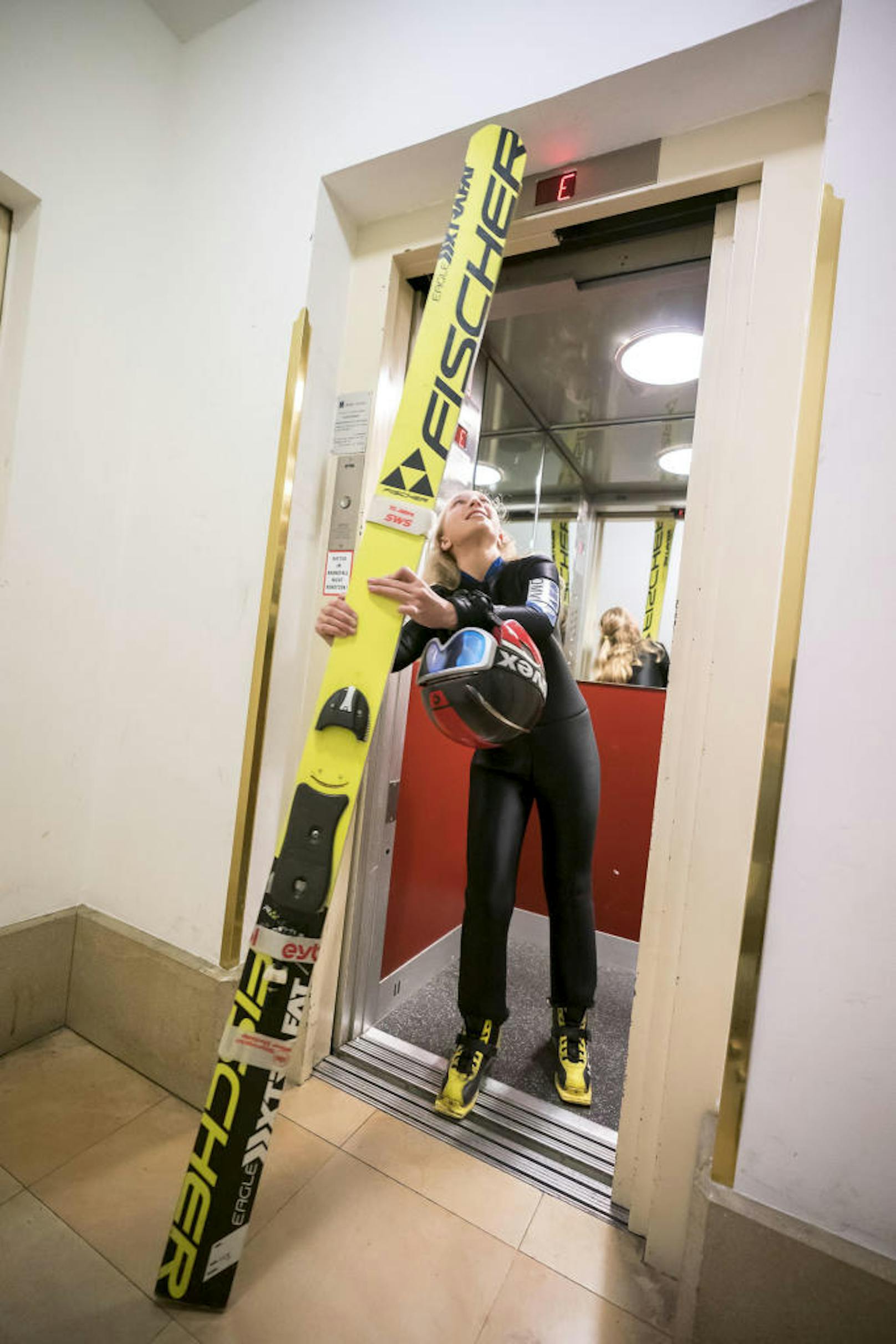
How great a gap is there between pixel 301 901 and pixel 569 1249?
918 millimetres

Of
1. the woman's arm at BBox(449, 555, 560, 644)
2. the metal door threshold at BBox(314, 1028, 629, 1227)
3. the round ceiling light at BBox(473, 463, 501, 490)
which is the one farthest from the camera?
the round ceiling light at BBox(473, 463, 501, 490)

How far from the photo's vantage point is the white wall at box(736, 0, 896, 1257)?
842mm

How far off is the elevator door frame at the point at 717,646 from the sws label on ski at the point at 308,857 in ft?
2.29

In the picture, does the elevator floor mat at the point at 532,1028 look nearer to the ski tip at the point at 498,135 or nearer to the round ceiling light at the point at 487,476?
the ski tip at the point at 498,135

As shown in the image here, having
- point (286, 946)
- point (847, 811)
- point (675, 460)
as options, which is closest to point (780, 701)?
point (847, 811)

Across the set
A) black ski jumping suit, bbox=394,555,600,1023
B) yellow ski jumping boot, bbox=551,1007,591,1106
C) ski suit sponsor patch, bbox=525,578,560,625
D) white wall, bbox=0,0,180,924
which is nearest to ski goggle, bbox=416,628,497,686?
ski suit sponsor patch, bbox=525,578,560,625

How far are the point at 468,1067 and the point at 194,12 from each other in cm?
307

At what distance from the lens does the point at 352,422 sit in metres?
1.52

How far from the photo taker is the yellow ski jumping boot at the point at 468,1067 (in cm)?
146

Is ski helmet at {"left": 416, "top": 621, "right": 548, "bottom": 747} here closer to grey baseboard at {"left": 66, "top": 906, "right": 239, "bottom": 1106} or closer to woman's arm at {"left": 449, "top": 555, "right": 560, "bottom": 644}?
woman's arm at {"left": 449, "top": 555, "right": 560, "bottom": 644}

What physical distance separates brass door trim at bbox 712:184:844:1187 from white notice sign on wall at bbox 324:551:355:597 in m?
1.00

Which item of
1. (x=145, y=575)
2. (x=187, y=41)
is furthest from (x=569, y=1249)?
(x=187, y=41)

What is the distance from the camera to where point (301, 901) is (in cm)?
99

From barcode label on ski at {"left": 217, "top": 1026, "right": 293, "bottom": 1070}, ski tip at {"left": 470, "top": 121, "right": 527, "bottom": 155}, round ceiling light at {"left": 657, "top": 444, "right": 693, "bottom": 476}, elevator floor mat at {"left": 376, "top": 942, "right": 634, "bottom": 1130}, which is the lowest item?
elevator floor mat at {"left": 376, "top": 942, "right": 634, "bottom": 1130}
